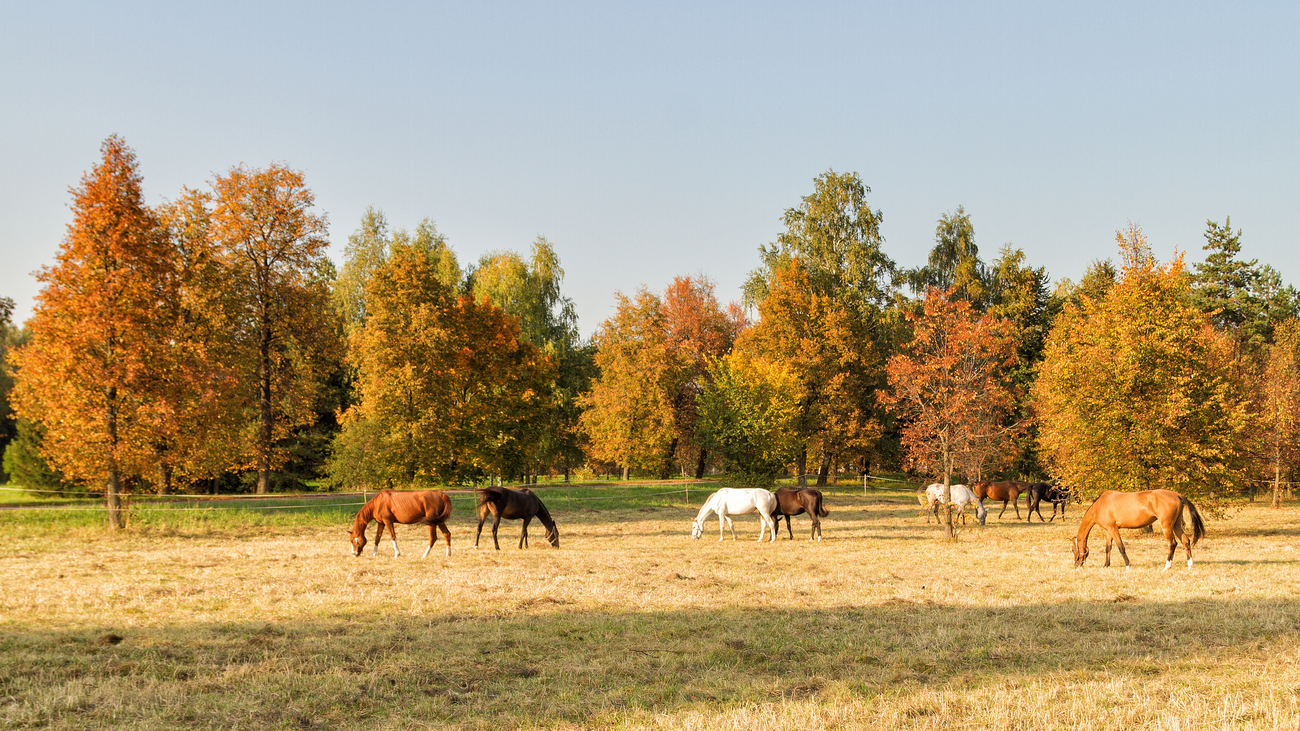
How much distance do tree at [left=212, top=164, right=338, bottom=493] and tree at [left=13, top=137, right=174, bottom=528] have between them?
722 centimetres

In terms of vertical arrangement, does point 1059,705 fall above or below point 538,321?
below

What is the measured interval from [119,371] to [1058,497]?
101ft

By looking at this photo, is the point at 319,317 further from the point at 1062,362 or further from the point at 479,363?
the point at 1062,362

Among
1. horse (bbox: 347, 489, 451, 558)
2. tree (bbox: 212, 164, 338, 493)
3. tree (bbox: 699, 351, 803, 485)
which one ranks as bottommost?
horse (bbox: 347, 489, 451, 558)

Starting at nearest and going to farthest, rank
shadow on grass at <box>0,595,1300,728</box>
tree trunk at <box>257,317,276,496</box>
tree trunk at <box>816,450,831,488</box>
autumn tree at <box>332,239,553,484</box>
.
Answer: shadow on grass at <box>0,595,1300,728</box>, autumn tree at <box>332,239,553,484</box>, tree trunk at <box>257,317,276,496</box>, tree trunk at <box>816,450,831,488</box>

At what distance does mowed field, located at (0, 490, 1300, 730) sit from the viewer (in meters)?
6.15

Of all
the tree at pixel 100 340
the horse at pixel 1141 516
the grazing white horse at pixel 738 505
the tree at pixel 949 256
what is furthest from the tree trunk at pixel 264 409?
the tree at pixel 949 256

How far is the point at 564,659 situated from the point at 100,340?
18.3 meters

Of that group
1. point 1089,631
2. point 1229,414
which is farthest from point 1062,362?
point 1089,631

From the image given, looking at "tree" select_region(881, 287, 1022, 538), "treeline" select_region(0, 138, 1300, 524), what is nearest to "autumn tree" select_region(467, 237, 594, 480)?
"treeline" select_region(0, 138, 1300, 524)

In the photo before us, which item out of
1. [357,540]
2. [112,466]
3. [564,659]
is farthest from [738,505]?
[112,466]

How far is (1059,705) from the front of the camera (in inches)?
243

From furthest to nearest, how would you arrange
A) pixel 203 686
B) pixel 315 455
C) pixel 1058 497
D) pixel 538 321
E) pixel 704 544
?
pixel 538 321, pixel 315 455, pixel 1058 497, pixel 704 544, pixel 203 686

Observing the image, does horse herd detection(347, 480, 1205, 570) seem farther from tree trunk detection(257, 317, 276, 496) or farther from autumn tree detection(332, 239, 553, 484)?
tree trunk detection(257, 317, 276, 496)
